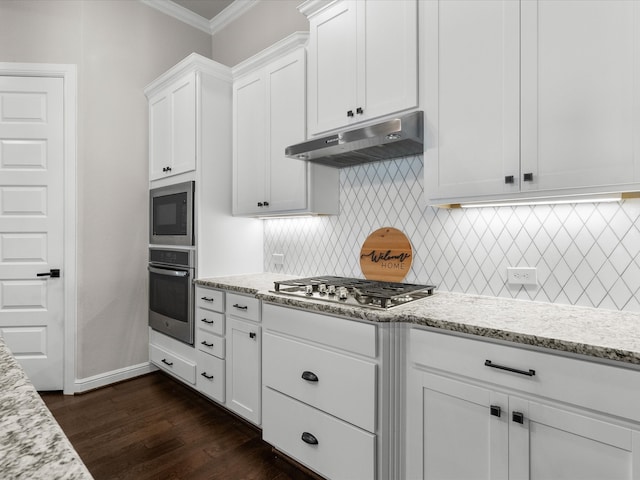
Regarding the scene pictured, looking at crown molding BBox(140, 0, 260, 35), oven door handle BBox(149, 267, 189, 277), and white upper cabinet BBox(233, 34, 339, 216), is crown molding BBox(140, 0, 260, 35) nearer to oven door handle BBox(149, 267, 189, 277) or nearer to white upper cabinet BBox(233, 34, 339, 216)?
white upper cabinet BBox(233, 34, 339, 216)

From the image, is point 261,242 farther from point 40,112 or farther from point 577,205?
point 577,205

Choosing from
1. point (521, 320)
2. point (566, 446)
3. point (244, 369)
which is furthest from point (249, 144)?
point (566, 446)

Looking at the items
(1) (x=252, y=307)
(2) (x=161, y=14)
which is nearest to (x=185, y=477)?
(1) (x=252, y=307)

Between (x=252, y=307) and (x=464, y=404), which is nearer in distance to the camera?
(x=464, y=404)

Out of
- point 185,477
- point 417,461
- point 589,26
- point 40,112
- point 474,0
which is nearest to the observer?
point 589,26

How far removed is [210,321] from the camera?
2549mm

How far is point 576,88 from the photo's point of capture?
1.38 metres

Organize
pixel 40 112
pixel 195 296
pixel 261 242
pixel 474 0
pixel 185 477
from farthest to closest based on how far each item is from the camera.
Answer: pixel 261 242 → pixel 40 112 → pixel 195 296 → pixel 185 477 → pixel 474 0

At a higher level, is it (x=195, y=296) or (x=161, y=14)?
(x=161, y=14)

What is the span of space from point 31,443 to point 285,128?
221 centimetres

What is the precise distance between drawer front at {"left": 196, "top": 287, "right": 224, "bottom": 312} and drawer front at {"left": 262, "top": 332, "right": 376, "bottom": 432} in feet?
1.77

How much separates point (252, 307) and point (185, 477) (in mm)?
917

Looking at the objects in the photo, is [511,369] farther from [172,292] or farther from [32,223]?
[32,223]

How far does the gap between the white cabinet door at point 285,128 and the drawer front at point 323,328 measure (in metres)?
0.74
